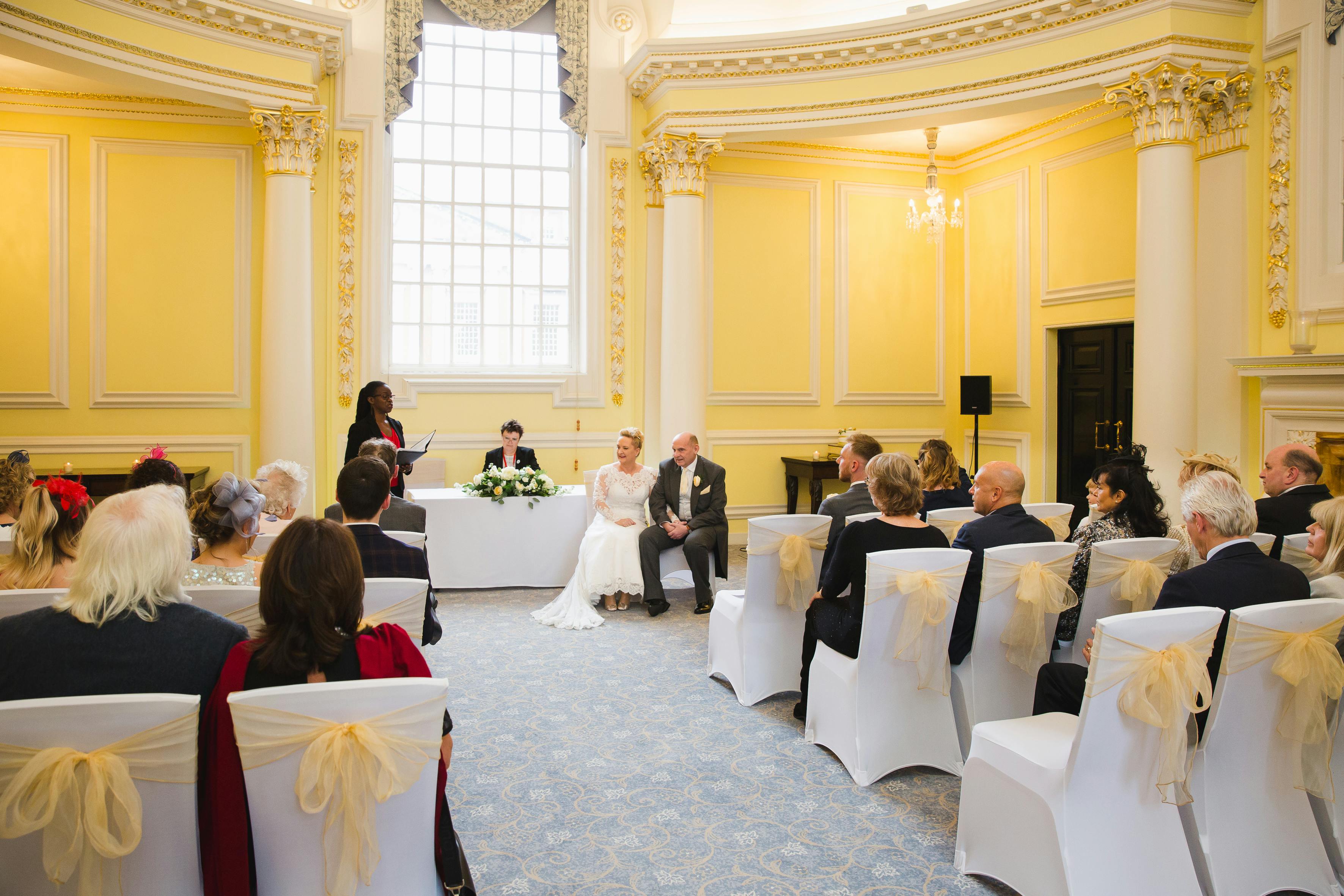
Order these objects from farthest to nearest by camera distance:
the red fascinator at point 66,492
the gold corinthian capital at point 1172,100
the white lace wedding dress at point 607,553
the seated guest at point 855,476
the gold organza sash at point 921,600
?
the gold corinthian capital at point 1172,100 < the white lace wedding dress at point 607,553 < the seated guest at point 855,476 < the gold organza sash at point 921,600 < the red fascinator at point 66,492

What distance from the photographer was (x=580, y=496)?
6879mm

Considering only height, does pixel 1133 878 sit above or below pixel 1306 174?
below

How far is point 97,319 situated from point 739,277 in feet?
18.4

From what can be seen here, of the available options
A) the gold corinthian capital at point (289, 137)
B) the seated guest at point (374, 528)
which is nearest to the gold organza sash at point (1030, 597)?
the seated guest at point (374, 528)

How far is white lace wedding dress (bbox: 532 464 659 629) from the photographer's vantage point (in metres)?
5.94

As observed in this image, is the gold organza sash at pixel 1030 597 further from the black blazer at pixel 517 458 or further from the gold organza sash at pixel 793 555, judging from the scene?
the black blazer at pixel 517 458

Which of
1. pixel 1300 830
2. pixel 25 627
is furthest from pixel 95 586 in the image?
pixel 1300 830

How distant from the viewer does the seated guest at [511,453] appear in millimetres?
7719

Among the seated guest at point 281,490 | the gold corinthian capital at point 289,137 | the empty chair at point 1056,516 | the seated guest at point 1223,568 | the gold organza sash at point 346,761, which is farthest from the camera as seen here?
the gold corinthian capital at point 289,137

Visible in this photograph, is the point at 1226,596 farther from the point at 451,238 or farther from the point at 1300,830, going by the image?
the point at 451,238

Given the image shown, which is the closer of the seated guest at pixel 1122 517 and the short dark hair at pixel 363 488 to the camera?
the short dark hair at pixel 363 488

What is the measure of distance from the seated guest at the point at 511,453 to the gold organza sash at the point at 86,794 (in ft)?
19.3

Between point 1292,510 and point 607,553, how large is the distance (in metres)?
3.86

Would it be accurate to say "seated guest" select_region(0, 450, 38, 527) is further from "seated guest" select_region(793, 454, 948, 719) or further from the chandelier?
the chandelier
